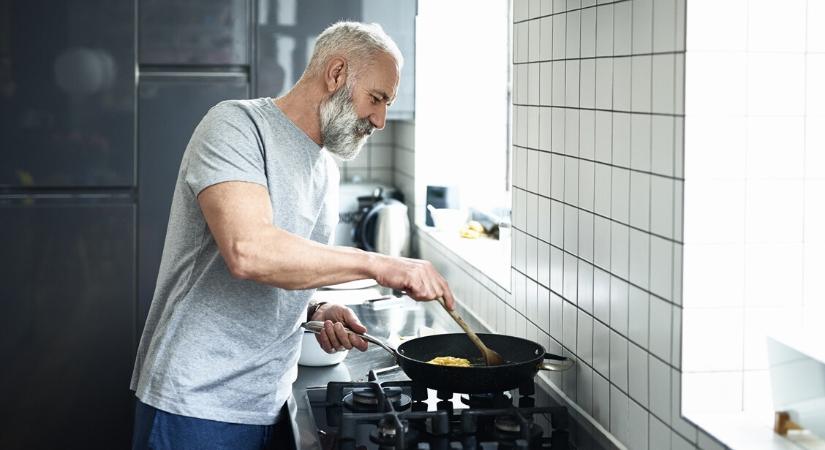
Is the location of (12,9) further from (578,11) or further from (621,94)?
(621,94)

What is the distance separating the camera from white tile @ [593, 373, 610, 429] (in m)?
1.71

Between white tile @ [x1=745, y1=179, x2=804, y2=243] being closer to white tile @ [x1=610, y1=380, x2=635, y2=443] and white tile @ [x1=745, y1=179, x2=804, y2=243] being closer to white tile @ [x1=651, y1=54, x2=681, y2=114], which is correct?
white tile @ [x1=651, y1=54, x2=681, y2=114]

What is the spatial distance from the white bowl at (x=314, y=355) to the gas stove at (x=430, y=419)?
0.32 meters

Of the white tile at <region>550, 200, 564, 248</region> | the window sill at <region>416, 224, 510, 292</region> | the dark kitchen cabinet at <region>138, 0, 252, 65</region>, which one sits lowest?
the window sill at <region>416, 224, 510, 292</region>

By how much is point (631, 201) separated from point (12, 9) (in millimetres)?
2396

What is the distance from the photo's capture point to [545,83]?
2012 mm

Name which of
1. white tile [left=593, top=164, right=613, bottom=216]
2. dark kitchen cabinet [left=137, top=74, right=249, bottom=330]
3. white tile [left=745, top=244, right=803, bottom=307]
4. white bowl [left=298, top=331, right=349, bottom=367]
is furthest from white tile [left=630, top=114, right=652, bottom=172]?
dark kitchen cabinet [left=137, top=74, right=249, bottom=330]

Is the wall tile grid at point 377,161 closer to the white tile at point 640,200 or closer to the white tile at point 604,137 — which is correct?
the white tile at point 604,137

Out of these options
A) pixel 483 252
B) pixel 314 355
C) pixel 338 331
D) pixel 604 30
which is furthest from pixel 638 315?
pixel 483 252

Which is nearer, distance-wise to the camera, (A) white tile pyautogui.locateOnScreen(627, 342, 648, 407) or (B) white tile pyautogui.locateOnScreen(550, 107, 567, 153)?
(A) white tile pyautogui.locateOnScreen(627, 342, 648, 407)

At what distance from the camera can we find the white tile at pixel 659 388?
1.47 metres

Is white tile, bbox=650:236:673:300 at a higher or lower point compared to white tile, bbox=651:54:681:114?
lower

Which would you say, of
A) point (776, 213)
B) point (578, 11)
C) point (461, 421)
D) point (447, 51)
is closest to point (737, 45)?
point (776, 213)

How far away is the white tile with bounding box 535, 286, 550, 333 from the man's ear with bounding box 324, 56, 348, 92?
0.60 metres
